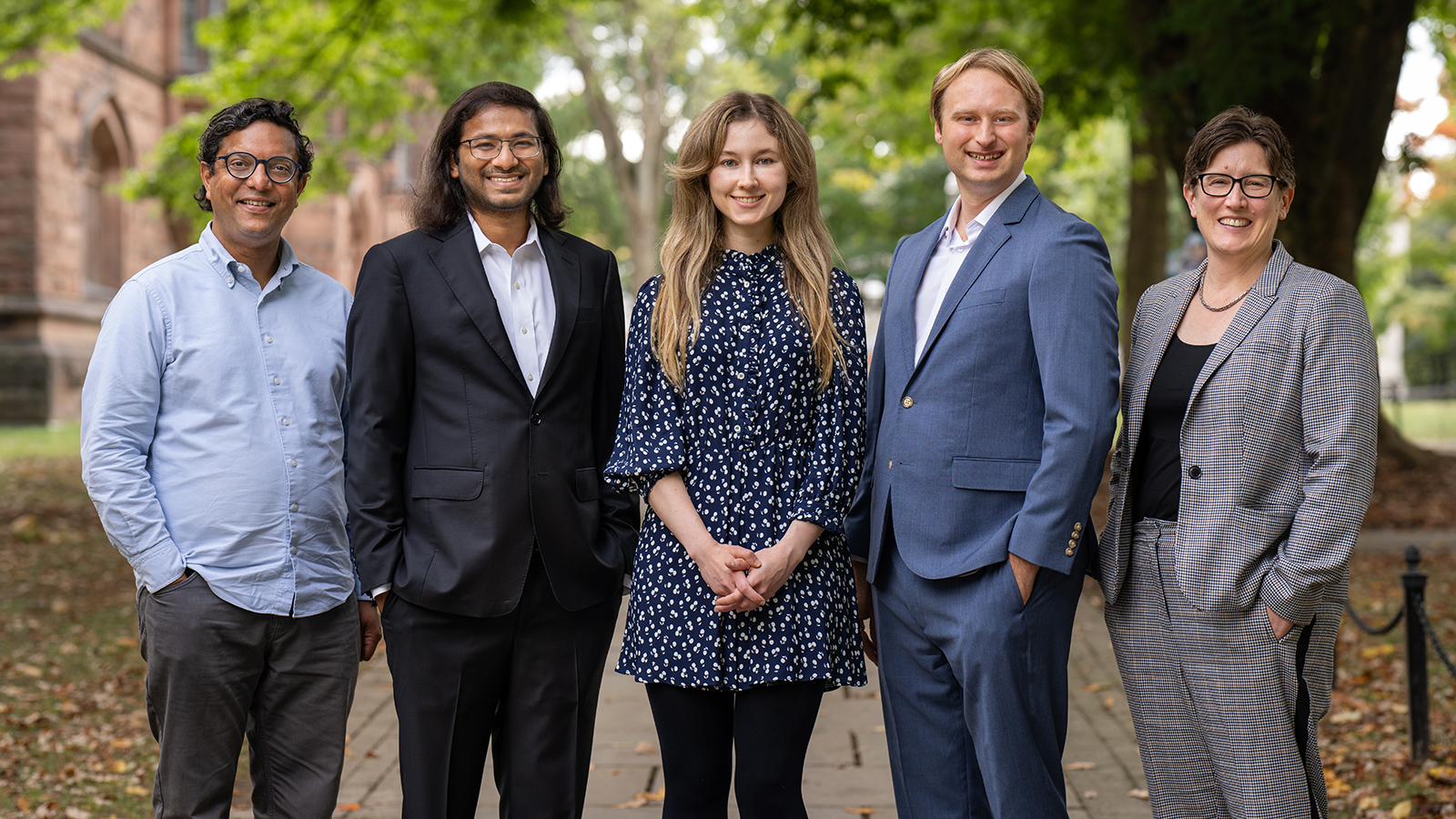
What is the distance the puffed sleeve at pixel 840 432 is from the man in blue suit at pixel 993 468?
9 centimetres

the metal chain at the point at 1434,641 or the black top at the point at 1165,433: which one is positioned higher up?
the black top at the point at 1165,433

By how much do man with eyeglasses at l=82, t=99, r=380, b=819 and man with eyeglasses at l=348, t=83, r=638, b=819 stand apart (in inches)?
7.4

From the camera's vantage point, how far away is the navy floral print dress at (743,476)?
303 cm

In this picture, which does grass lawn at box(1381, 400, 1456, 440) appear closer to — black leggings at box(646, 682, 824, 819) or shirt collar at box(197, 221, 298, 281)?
black leggings at box(646, 682, 824, 819)

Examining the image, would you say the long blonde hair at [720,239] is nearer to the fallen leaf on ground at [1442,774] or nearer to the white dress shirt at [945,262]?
the white dress shirt at [945,262]

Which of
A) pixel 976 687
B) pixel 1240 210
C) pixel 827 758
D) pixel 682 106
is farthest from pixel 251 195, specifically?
pixel 682 106

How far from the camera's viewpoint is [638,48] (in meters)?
24.2

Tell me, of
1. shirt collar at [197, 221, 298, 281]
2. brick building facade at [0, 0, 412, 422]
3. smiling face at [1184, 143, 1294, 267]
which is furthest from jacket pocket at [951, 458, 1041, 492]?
brick building facade at [0, 0, 412, 422]

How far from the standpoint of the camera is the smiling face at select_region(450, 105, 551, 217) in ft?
10.6

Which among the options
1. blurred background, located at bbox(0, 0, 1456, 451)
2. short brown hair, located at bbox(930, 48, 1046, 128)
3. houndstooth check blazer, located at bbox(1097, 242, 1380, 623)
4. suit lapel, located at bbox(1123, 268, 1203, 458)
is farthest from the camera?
blurred background, located at bbox(0, 0, 1456, 451)

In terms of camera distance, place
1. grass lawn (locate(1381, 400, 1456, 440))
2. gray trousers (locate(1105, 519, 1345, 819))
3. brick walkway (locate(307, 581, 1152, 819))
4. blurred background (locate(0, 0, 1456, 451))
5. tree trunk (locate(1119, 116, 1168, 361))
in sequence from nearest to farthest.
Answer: gray trousers (locate(1105, 519, 1345, 819))
brick walkway (locate(307, 581, 1152, 819))
blurred background (locate(0, 0, 1456, 451))
tree trunk (locate(1119, 116, 1168, 361))
grass lawn (locate(1381, 400, 1456, 440))

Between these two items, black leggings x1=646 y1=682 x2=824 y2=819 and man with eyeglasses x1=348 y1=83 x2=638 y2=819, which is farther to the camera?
man with eyeglasses x1=348 y1=83 x2=638 y2=819

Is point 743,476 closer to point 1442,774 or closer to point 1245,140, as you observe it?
point 1245,140

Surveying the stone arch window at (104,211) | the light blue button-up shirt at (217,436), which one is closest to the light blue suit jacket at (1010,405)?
the light blue button-up shirt at (217,436)
